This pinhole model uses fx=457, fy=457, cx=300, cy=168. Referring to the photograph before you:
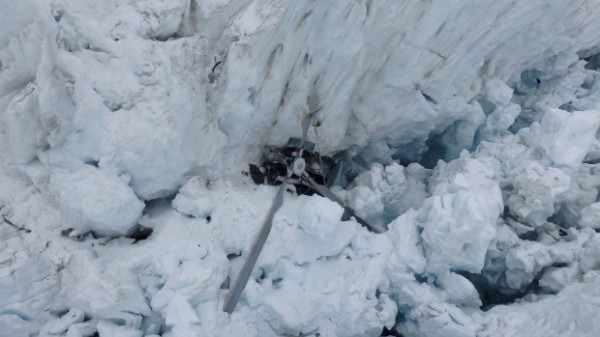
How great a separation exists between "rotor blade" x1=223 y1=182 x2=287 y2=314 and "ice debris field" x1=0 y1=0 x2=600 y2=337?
6 cm

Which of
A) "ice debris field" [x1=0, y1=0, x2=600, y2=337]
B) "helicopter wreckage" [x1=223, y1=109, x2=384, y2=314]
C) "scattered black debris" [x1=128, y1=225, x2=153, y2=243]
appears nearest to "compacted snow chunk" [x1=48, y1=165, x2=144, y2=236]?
"ice debris field" [x1=0, y1=0, x2=600, y2=337]

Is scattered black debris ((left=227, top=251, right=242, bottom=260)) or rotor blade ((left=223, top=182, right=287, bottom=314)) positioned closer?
rotor blade ((left=223, top=182, right=287, bottom=314))

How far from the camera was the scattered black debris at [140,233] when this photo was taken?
3.14 meters

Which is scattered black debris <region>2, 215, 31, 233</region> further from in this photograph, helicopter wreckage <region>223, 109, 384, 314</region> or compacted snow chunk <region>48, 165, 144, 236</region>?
helicopter wreckage <region>223, 109, 384, 314</region>

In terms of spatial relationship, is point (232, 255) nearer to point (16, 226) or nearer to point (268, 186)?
point (268, 186)

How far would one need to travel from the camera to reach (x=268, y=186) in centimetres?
381

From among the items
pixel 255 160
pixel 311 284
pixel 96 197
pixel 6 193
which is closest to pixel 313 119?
pixel 255 160

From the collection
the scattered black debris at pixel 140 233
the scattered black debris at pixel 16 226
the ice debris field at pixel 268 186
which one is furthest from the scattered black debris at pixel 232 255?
the scattered black debris at pixel 16 226

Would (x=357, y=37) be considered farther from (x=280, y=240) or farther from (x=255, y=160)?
(x=280, y=240)

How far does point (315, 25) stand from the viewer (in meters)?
3.64

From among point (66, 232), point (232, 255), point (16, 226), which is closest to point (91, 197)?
point (66, 232)

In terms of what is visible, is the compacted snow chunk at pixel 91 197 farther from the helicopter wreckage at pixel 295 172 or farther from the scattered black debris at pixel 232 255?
the helicopter wreckage at pixel 295 172

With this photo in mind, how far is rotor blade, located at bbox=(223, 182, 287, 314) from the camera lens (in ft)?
10.2

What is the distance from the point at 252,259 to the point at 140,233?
0.80m
